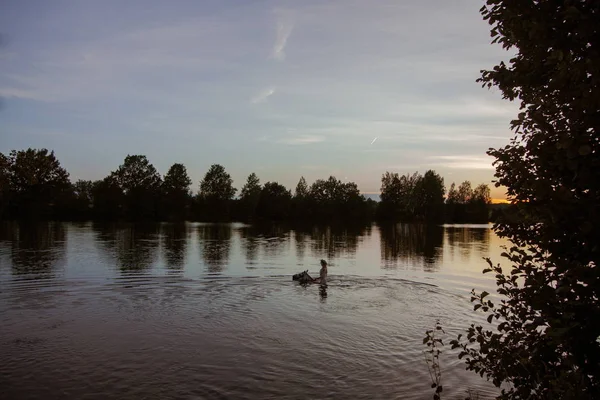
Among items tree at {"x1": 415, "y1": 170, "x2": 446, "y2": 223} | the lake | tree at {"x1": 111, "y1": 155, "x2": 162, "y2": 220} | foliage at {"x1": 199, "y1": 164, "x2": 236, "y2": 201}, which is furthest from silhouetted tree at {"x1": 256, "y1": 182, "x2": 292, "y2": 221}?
the lake

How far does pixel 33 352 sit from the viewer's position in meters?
14.6

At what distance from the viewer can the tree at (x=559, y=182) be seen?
13.6 ft

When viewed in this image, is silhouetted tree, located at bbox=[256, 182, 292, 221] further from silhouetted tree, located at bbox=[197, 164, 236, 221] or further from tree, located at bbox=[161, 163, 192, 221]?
tree, located at bbox=[161, 163, 192, 221]

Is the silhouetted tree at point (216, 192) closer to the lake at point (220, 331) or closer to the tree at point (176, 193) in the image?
the tree at point (176, 193)

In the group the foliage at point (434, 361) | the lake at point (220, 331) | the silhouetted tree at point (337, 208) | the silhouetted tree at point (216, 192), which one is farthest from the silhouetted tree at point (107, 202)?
the foliage at point (434, 361)

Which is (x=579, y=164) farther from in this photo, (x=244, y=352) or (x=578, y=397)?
(x=244, y=352)

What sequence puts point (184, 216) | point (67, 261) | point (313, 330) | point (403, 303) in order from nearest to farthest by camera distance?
point (313, 330), point (403, 303), point (67, 261), point (184, 216)

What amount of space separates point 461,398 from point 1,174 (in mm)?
107821

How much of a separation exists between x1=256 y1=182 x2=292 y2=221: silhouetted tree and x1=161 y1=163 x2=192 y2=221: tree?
27.8 meters

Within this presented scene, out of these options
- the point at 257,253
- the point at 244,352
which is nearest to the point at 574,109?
the point at 244,352

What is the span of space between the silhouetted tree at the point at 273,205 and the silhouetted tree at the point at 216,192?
13015 millimetres

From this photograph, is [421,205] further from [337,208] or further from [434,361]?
[434,361]

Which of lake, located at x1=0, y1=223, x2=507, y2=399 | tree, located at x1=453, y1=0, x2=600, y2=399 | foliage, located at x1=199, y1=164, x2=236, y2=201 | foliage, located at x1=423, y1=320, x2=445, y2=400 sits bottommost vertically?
lake, located at x1=0, y1=223, x2=507, y2=399

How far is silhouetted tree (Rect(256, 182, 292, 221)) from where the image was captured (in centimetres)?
16712
